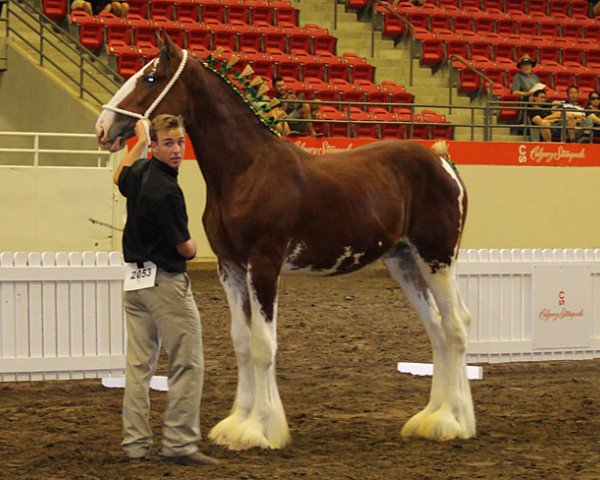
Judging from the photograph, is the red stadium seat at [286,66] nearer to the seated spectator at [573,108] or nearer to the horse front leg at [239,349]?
the seated spectator at [573,108]

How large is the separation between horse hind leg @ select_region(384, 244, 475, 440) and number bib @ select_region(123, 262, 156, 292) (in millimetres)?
2172

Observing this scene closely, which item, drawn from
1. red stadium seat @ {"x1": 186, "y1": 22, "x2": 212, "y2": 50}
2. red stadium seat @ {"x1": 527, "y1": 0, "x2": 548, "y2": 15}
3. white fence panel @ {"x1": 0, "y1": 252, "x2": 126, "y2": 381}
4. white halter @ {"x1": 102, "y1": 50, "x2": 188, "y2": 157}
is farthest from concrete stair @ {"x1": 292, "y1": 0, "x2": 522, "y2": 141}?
white halter @ {"x1": 102, "y1": 50, "x2": 188, "y2": 157}

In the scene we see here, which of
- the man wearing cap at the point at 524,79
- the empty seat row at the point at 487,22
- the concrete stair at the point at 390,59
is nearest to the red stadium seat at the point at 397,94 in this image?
the concrete stair at the point at 390,59

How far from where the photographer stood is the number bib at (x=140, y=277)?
21.5 ft

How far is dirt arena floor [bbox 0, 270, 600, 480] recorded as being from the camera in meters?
6.68

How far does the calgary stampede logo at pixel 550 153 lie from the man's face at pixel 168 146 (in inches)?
542

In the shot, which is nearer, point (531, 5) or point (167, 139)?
point (167, 139)

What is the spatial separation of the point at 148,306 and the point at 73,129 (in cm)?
1263

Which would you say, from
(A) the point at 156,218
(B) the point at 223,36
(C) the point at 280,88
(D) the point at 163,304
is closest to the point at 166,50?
(A) the point at 156,218

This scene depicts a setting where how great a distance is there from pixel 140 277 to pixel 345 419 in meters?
2.30

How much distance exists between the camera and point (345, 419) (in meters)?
8.29

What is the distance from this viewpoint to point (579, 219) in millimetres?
20266

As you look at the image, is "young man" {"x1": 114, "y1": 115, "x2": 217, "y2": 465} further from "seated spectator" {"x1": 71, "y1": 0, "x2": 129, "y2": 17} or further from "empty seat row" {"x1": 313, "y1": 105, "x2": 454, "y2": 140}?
"seated spectator" {"x1": 71, "y1": 0, "x2": 129, "y2": 17}

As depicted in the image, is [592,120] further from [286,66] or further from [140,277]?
[140,277]
